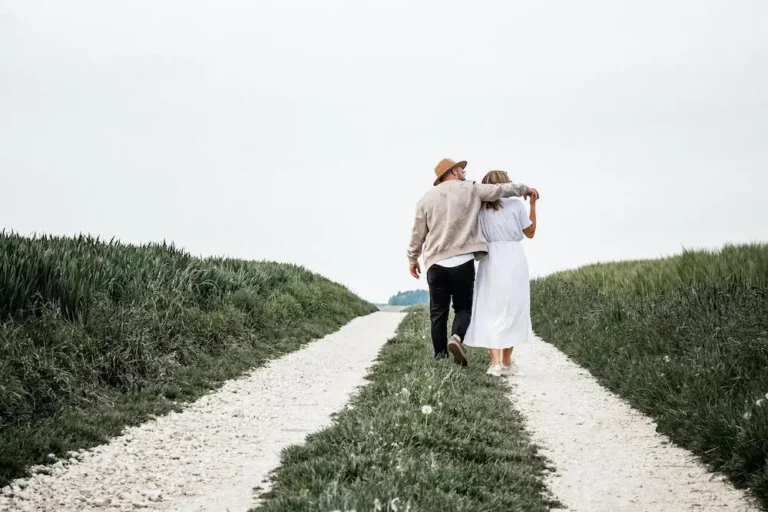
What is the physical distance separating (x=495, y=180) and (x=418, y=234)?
1.15 metres

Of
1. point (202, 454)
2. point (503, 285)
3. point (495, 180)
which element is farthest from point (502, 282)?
point (202, 454)

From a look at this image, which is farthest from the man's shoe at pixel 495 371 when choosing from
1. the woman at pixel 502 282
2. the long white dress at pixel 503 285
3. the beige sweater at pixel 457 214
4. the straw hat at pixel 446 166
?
the straw hat at pixel 446 166

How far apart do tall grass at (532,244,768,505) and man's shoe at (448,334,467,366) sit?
177 centimetres

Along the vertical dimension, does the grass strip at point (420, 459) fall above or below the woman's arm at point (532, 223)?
below

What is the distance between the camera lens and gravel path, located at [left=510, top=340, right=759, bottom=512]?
436 cm

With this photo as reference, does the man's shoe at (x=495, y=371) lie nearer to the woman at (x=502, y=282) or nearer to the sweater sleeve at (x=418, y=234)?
the woman at (x=502, y=282)

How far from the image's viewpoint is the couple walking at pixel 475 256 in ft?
26.8

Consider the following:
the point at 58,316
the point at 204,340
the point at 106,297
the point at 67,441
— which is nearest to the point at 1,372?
the point at 67,441

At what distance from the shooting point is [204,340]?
10.6 meters

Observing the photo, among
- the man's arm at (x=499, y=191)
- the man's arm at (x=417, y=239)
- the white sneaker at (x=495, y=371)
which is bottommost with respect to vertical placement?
the white sneaker at (x=495, y=371)

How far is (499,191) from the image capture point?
26.4ft

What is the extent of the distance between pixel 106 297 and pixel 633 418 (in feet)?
22.4

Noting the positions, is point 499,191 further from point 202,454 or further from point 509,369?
point 202,454

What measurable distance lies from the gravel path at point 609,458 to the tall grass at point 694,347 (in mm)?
182
